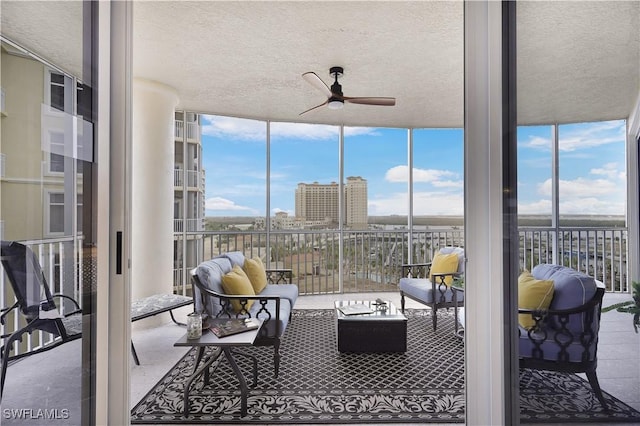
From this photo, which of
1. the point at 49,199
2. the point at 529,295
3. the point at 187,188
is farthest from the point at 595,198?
the point at 187,188

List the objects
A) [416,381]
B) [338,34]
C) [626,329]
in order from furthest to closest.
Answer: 1. [338,34]
2. [416,381]
3. [626,329]

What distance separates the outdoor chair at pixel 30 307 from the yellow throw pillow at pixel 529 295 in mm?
1703

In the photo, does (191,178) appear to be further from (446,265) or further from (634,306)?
(634,306)

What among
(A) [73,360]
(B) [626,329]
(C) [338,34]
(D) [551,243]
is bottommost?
(A) [73,360]

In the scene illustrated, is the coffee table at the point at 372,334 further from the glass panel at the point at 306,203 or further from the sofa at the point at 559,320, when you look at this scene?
the glass panel at the point at 306,203

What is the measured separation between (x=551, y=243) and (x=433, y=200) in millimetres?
4252

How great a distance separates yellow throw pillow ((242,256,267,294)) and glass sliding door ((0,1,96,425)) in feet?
6.87

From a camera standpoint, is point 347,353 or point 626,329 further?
point 347,353

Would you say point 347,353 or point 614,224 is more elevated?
point 614,224

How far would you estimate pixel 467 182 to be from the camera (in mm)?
1330

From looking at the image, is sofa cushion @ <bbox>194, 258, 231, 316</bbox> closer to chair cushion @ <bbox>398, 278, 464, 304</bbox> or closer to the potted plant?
chair cushion @ <bbox>398, 278, 464, 304</bbox>

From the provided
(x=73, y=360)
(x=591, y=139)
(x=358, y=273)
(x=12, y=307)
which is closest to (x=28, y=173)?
(x=12, y=307)

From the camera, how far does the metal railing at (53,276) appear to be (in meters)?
0.94

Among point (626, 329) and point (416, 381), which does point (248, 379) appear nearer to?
point (416, 381)
